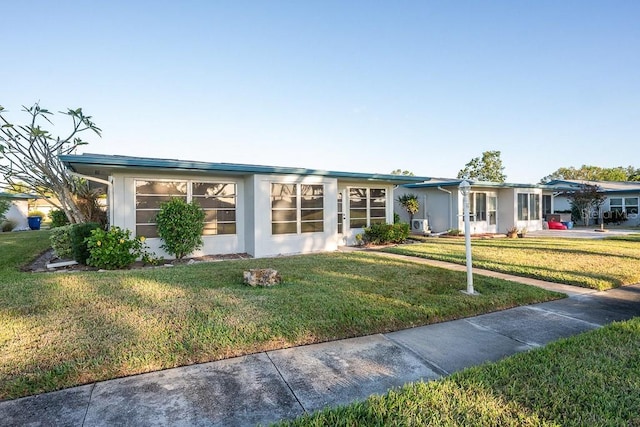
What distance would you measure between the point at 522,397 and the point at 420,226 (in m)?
14.7

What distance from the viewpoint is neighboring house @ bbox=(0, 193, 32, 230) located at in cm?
2150

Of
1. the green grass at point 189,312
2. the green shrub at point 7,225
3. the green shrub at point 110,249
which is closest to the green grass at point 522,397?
the green grass at point 189,312

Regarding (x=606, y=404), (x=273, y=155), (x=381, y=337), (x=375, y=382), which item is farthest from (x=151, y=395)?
(x=273, y=155)

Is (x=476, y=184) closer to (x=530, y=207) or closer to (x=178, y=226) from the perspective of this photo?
(x=530, y=207)

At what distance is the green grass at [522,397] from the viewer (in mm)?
2111

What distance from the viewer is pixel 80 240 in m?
8.02

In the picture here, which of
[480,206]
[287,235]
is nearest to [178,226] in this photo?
[287,235]

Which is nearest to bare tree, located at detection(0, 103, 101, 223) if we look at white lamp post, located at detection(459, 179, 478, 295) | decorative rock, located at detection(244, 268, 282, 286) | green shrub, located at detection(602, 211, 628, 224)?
decorative rock, located at detection(244, 268, 282, 286)

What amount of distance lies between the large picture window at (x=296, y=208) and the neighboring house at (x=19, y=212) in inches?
817

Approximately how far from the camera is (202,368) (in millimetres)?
2971

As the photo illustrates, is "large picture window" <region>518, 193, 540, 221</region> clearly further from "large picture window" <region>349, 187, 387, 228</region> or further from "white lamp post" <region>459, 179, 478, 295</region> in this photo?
"white lamp post" <region>459, 179, 478, 295</region>

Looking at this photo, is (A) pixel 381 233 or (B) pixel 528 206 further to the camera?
(B) pixel 528 206

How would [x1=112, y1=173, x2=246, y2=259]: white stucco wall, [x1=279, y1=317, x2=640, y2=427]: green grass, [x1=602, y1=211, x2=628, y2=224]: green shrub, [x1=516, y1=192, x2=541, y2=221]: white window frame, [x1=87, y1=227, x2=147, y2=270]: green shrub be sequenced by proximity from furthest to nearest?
[x1=602, y1=211, x2=628, y2=224]: green shrub < [x1=516, y1=192, x2=541, y2=221]: white window frame < [x1=112, y1=173, x2=246, y2=259]: white stucco wall < [x1=87, y1=227, x2=147, y2=270]: green shrub < [x1=279, y1=317, x2=640, y2=427]: green grass

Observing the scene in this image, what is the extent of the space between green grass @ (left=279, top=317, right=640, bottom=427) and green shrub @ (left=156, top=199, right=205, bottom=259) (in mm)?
7443
